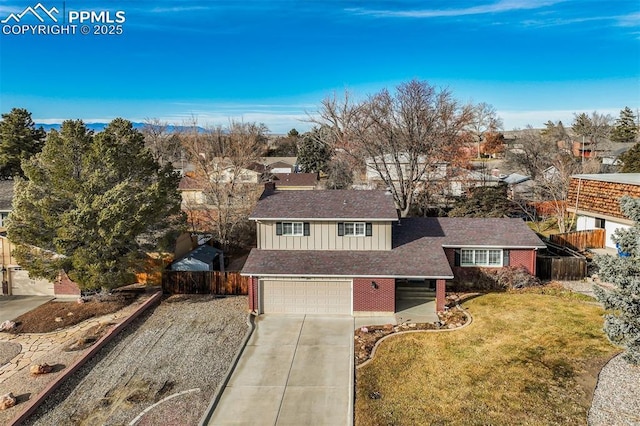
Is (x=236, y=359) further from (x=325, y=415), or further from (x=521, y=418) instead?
(x=521, y=418)

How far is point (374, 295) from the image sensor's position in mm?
21422

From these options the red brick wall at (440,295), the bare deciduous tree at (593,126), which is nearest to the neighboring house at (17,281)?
the red brick wall at (440,295)

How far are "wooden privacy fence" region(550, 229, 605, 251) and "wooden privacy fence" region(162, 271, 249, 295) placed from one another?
21.3m

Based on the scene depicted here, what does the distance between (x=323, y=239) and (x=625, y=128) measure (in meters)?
95.3

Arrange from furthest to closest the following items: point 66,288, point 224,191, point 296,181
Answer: point 296,181
point 224,191
point 66,288

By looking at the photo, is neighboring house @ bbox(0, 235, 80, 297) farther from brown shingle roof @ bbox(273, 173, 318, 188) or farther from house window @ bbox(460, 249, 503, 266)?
brown shingle roof @ bbox(273, 173, 318, 188)

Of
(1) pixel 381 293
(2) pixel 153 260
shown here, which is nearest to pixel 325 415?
(1) pixel 381 293

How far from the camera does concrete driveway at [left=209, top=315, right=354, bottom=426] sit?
13617 millimetres

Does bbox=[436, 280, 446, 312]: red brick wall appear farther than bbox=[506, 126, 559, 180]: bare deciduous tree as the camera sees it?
No

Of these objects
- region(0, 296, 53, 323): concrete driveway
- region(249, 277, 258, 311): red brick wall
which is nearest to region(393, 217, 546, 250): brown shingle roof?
region(249, 277, 258, 311): red brick wall

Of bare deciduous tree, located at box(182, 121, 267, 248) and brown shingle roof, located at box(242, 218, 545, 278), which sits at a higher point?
bare deciduous tree, located at box(182, 121, 267, 248)

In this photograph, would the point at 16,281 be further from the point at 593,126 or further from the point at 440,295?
the point at 593,126

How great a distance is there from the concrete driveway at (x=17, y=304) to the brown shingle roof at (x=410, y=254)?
12.1m

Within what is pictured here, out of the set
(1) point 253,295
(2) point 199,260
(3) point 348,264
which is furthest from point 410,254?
(2) point 199,260
